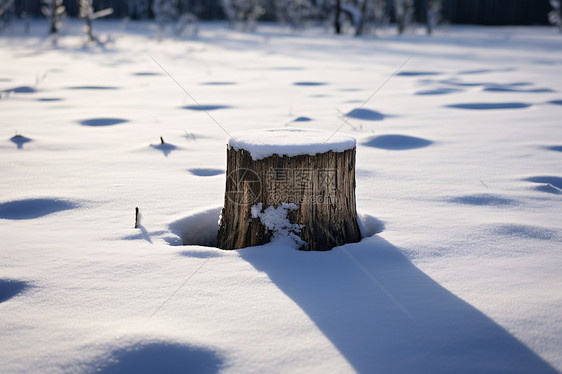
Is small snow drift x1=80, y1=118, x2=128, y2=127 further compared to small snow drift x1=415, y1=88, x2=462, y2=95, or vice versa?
small snow drift x1=415, y1=88, x2=462, y2=95

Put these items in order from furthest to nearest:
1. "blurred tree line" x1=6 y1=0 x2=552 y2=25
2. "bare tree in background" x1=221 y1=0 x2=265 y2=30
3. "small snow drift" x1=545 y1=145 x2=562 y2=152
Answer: "blurred tree line" x1=6 y1=0 x2=552 y2=25 < "bare tree in background" x1=221 y1=0 x2=265 y2=30 < "small snow drift" x1=545 y1=145 x2=562 y2=152

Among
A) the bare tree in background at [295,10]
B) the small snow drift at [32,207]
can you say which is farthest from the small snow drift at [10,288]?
the bare tree in background at [295,10]

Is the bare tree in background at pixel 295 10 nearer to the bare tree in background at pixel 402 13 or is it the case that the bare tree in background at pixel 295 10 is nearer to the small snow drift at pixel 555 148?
the bare tree in background at pixel 402 13

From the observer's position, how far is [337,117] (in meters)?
4.36

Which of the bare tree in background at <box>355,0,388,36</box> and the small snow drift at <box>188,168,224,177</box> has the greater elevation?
the bare tree in background at <box>355,0,388,36</box>

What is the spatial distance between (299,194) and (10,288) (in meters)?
1.04

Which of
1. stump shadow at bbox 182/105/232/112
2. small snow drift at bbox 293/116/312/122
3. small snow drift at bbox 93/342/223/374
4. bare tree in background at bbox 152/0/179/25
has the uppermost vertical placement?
bare tree in background at bbox 152/0/179/25

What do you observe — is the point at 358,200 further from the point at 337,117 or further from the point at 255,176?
the point at 337,117

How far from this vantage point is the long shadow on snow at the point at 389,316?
123 cm

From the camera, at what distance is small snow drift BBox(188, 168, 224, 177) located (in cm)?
281

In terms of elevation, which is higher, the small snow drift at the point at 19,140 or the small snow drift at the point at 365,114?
the small snow drift at the point at 365,114

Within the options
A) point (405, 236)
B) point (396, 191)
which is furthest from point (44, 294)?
point (396, 191)

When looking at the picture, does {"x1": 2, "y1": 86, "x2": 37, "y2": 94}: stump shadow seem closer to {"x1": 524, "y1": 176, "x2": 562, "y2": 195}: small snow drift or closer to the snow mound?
the snow mound

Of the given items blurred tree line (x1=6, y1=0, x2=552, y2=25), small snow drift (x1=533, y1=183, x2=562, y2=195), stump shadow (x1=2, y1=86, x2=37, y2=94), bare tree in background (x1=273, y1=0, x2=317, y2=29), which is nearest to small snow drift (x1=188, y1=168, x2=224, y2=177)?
small snow drift (x1=533, y1=183, x2=562, y2=195)
